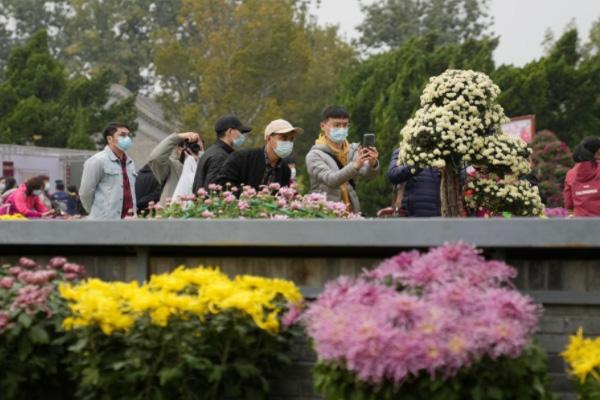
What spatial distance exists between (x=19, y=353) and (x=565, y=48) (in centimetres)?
4565

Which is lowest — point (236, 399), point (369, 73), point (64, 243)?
point (236, 399)

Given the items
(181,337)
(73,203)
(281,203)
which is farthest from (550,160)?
(181,337)

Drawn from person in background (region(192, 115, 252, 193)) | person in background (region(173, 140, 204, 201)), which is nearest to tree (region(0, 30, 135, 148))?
person in background (region(173, 140, 204, 201))

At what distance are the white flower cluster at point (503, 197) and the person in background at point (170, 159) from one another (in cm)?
305

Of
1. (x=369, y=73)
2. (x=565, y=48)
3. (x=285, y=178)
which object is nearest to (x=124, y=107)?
(x=369, y=73)

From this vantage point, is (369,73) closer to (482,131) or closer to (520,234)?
(482,131)

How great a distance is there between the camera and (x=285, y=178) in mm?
10758

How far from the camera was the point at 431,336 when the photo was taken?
5.58 meters

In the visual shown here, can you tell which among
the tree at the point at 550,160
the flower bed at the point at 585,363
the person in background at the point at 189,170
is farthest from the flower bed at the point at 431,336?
the tree at the point at 550,160

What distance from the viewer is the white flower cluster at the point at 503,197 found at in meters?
9.88

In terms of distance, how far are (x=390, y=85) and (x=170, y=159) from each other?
130 ft

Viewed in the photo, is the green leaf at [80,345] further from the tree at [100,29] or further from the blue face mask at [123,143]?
the tree at [100,29]

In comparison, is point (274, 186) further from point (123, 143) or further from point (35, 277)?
point (35, 277)

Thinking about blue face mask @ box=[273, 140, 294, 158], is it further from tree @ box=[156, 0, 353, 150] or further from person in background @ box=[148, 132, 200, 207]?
tree @ box=[156, 0, 353, 150]
